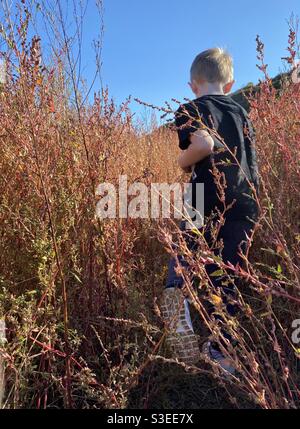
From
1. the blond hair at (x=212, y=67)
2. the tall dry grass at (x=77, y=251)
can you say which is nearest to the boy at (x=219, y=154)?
the blond hair at (x=212, y=67)

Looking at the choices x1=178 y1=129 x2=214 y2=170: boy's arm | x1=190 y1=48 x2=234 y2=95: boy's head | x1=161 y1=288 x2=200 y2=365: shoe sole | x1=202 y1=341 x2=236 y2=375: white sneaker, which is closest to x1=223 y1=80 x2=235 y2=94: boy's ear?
x1=190 y1=48 x2=234 y2=95: boy's head

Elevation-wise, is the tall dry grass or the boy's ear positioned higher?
the boy's ear

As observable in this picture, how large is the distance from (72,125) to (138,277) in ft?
2.41

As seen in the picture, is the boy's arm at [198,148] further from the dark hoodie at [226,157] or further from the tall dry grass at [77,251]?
the tall dry grass at [77,251]

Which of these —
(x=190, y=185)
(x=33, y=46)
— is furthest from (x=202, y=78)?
(x=33, y=46)

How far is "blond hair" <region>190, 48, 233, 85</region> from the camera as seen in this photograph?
1.75 metres

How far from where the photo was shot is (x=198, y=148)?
1.56 meters

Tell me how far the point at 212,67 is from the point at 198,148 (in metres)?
0.42

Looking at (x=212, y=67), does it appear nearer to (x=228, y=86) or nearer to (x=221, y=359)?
(x=228, y=86)

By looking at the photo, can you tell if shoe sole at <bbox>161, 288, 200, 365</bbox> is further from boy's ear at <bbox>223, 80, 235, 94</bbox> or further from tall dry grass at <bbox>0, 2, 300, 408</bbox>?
boy's ear at <bbox>223, 80, 235, 94</bbox>

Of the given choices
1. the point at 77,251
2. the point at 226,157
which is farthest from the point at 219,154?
the point at 77,251

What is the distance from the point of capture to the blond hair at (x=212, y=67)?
5.74 feet

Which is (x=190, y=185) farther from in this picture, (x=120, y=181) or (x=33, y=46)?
(x=33, y=46)
